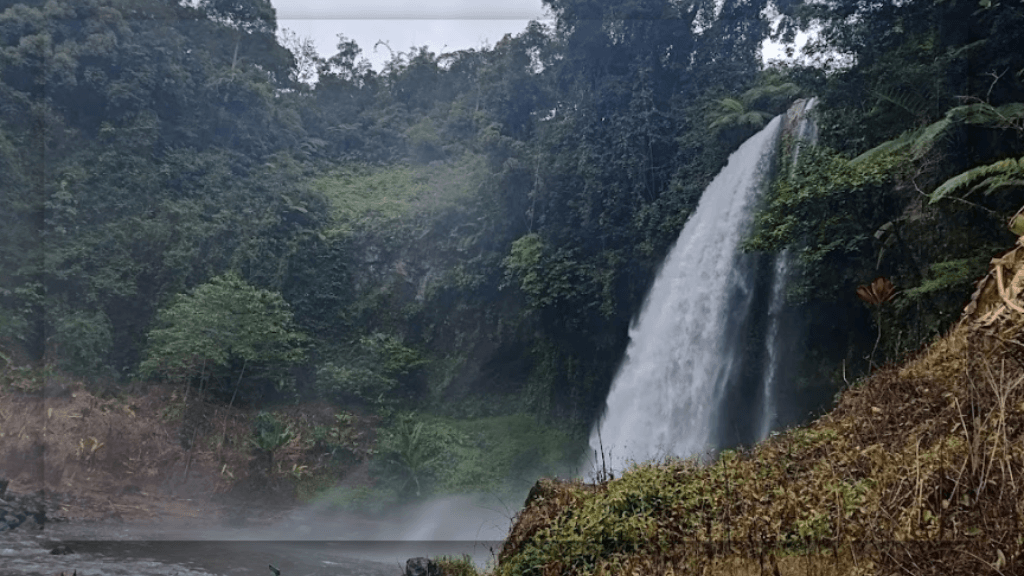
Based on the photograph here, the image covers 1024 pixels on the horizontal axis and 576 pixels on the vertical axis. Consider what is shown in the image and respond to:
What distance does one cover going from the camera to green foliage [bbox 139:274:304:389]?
16750 mm

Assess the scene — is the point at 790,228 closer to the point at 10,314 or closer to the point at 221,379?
the point at 221,379

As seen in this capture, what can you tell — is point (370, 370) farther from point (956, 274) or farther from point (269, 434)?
point (956, 274)

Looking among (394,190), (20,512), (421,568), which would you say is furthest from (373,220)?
(421,568)

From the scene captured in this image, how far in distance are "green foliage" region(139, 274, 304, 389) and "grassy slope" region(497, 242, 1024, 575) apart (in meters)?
12.8

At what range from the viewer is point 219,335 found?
1694 cm

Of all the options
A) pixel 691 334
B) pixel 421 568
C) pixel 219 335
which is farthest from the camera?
pixel 219 335

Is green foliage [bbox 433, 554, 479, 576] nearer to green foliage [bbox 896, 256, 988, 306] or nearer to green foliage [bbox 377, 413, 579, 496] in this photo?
green foliage [bbox 896, 256, 988, 306]

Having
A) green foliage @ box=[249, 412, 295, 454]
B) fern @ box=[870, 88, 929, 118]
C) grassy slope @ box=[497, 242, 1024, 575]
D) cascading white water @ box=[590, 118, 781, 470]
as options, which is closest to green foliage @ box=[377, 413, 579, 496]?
green foliage @ box=[249, 412, 295, 454]

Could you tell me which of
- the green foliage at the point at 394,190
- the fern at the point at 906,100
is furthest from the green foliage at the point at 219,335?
the fern at the point at 906,100

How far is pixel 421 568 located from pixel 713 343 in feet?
21.8

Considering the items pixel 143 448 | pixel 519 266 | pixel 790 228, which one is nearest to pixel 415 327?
pixel 519 266

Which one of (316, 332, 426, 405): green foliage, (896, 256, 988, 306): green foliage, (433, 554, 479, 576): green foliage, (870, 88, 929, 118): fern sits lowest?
(433, 554, 479, 576): green foliage

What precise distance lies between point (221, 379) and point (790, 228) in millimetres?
11932

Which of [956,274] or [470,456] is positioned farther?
[470,456]
